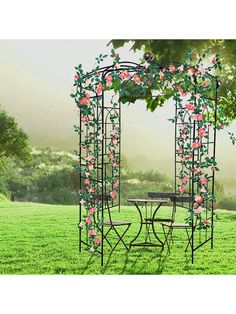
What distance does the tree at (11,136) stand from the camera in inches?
693

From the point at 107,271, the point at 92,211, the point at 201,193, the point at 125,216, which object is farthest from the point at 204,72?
the point at 125,216

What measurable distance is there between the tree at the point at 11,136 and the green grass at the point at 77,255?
6385 mm

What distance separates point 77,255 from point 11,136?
34.0 ft

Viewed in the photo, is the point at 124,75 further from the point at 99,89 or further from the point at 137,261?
the point at 137,261

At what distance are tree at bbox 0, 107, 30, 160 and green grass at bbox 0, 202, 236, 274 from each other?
6.39 metres

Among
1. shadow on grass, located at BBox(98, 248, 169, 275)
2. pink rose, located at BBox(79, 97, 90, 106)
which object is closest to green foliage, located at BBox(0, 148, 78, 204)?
shadow on grass, located at BBox(98, 248, 169, 275)

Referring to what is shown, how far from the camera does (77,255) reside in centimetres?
785

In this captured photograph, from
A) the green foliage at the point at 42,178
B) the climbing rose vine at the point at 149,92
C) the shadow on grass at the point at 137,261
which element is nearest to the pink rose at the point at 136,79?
the climbing rose vine at the point at 149,92

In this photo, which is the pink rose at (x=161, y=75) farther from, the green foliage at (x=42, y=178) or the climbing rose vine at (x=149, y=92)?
the green foliage at (x=42, y=178)

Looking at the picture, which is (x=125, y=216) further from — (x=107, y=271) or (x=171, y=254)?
(x=107, y=271)

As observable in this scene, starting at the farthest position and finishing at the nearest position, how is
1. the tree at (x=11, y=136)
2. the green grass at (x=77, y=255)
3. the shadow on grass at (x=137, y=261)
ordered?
the tree at (x=11, y=136), the green grass at (x=77, y=255), the shadow on grass at (x=137, y=261)

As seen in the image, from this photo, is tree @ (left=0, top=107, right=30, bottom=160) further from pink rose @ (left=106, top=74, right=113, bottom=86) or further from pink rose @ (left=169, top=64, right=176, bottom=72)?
pink rose @ (left=169, top=64, right=176, bottom=72)

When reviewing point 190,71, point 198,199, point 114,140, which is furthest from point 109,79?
point 114,140

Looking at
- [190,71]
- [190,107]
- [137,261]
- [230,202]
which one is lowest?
[137,261]
